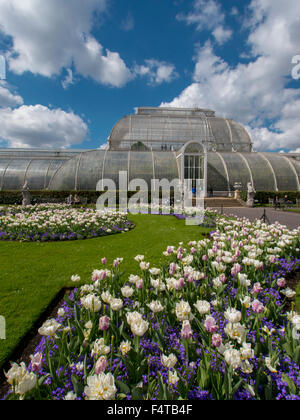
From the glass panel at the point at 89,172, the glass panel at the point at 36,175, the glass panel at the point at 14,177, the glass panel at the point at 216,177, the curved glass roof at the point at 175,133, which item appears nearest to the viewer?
the glass panel at the point at 89,172

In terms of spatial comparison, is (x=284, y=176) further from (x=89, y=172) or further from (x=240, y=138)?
(x=89, y=172)

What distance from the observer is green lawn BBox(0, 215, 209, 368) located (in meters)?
3.47

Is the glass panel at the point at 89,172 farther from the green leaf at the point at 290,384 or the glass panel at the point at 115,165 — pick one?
the green leaf at the point at 290,384

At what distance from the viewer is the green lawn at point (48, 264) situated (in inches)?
137

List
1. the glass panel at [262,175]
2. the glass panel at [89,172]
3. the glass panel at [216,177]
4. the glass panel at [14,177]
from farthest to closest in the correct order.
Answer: the glass panel at [14,177], the glass panel at [216,177], the glass panel at [262,175], the glass panel at [89,172]

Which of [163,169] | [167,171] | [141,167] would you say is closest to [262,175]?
[167,171]

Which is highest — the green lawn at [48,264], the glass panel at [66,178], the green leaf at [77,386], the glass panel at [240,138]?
the glass panel at [240,138]

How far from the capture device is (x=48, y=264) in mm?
5805

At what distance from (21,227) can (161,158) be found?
2496 centimetres

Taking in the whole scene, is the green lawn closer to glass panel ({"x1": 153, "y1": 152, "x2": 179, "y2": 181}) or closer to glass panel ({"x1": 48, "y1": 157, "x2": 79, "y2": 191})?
glass panel ({"x1": 153, "y1": 152, "x2": 179, "y2": 181})

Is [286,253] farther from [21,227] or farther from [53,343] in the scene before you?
[21,227]

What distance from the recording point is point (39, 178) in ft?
112

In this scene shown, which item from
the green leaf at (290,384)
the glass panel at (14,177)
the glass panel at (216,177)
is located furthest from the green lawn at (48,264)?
the glass panel at (14,177)

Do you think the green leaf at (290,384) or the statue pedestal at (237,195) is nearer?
the green leaf at (290,384)
